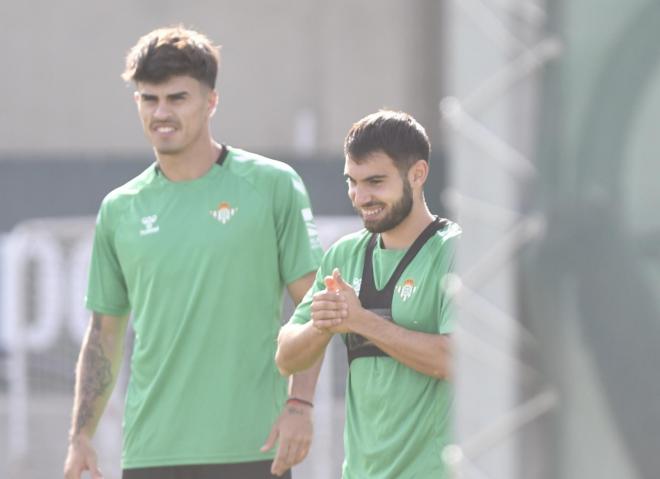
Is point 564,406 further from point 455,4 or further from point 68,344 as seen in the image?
point 68,344

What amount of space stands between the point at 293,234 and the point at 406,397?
3.16 feet

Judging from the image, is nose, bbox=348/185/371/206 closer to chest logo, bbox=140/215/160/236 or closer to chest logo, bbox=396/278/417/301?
chest logo, bbox=396/278/417/301

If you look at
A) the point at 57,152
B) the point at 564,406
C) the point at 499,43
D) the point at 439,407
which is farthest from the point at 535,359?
the point at 57,152

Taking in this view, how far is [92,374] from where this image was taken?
5078 mm

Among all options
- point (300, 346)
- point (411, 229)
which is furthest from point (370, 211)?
point (300, 346)

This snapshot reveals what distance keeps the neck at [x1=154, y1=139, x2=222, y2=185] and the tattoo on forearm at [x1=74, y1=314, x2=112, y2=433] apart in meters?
0.55

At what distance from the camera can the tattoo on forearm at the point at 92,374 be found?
16.5 feet

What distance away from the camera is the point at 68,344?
33.4 ft

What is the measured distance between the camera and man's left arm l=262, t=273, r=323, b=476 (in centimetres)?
466

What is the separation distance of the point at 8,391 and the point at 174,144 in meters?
6.16

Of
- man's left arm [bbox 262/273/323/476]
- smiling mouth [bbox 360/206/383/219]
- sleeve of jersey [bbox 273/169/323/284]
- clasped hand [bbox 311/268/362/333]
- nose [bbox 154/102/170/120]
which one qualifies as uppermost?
nose [bbox 154/102/170/120]

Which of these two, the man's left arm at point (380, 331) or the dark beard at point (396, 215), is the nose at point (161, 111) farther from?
the man's left arm at point (380, 331)

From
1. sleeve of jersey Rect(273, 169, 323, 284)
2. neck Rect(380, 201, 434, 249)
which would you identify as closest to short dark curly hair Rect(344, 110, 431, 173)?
neck Rect(380, 201, 434, 249)

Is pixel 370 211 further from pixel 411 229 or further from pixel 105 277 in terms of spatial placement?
pixel 105 277
